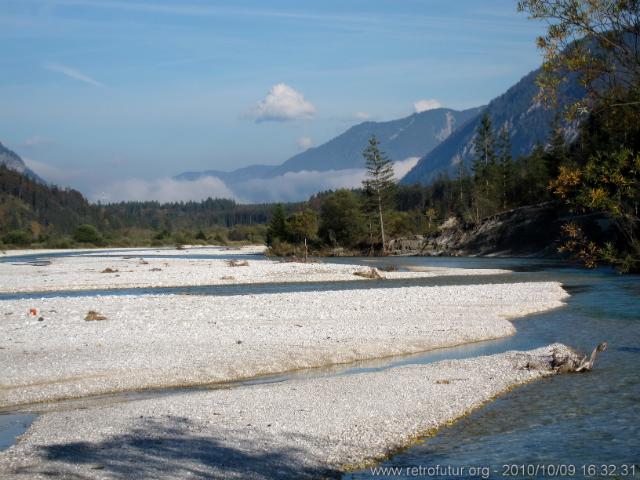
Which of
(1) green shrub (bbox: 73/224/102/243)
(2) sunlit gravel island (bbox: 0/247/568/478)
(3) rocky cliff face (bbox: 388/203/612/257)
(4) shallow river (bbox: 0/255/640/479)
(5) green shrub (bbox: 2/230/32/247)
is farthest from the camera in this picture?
(1) green shrub (bbox: 73/224/102/243)

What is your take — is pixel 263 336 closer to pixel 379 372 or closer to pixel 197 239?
pixel 379 372

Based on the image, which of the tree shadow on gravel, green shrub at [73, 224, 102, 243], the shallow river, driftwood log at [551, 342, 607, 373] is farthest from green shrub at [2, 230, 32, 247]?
the tree shadow on gravel

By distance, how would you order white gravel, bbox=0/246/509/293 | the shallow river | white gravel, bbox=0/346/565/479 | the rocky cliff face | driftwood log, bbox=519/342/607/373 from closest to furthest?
white gravel, bbox=0/346/565/479 < the shallow river < driftwood log, bbox=519/342/607/373 < white gravel, bbox=0/246/509/293 < the rocky cliff face

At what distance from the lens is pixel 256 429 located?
11938mm

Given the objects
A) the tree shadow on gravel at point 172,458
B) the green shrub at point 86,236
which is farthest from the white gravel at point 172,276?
the green shrub at point 86,236

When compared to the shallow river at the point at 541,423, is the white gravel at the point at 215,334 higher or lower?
higher

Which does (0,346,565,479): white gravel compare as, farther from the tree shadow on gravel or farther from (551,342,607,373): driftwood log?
(551,342,607,373): driftwood log

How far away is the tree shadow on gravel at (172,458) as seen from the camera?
9836mm

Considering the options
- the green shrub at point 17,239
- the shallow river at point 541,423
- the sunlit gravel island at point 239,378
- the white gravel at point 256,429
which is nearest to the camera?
the white gravel at point 256,429

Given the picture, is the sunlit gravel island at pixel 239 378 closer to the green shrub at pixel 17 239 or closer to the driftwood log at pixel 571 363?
the driftwood log at pixel 571 363

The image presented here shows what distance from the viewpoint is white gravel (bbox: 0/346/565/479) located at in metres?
10.1

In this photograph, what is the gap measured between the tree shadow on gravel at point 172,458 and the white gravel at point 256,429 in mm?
17

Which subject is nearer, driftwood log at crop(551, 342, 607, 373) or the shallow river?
the shallow river

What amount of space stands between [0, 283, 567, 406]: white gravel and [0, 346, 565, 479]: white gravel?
94.2 inches
